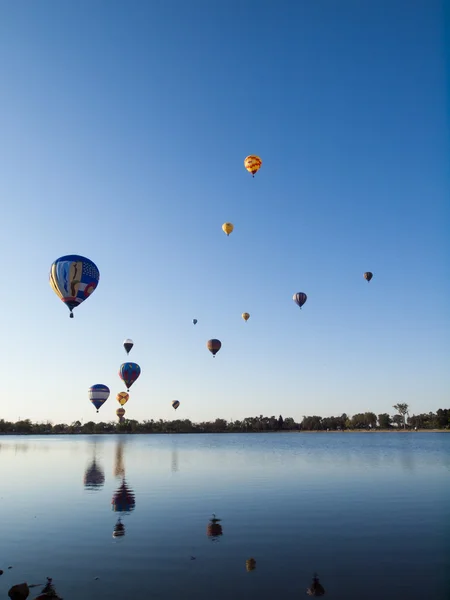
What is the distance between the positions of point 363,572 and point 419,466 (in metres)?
39.2

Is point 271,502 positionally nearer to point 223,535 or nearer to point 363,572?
point 223,535

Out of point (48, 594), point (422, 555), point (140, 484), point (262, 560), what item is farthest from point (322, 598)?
point (140, 484)

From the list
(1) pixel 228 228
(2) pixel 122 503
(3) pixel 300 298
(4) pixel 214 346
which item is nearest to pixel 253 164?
(1) pixel 228 228

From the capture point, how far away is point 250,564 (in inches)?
611

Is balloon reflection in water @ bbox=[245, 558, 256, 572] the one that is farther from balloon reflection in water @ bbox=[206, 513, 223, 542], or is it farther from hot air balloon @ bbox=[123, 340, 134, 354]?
hot air balloon @ bbox=[123, 340, 134, 354]

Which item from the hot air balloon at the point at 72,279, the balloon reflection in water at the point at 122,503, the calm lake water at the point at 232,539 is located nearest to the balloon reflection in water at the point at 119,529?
the balloon reflection in water at the point at 122,503

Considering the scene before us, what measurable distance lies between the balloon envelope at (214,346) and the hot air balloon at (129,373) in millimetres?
11742

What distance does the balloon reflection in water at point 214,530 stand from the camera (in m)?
19.5

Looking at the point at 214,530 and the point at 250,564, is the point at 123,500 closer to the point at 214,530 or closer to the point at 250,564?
the point at 214,530

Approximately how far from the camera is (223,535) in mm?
19609

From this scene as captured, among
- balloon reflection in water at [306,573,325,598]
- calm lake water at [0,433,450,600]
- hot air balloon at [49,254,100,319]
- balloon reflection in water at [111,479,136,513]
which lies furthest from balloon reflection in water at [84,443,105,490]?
balloon reflection in water at [306,573,325,598]

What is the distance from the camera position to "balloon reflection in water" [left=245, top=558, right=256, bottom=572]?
49.5ft

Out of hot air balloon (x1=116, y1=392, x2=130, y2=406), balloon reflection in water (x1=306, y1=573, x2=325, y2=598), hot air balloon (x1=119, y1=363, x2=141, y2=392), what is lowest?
balloon reflection in water (x1=306, y1=573, x2=325, y2=598)

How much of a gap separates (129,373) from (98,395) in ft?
17.6
